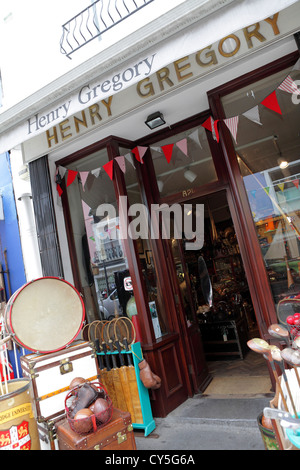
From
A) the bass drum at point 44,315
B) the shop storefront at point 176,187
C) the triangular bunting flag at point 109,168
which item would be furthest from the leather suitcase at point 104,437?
the triangular bunting flag at point 109,168

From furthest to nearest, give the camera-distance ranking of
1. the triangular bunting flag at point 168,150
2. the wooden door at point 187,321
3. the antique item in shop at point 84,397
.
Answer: the wooden door at point 187,321, the triangular bunting flag at point 168,150, the antique item in shop at point 84,397

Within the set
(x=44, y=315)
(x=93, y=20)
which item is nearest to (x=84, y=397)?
(x=44, y=315)

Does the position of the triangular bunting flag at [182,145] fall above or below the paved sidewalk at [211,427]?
above

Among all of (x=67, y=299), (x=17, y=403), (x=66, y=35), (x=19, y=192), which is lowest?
(x=17, y=403)

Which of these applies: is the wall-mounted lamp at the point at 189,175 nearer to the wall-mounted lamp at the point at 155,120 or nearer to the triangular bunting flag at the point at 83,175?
the wall-mounted lamp at the point at 155,120

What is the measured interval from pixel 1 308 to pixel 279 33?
4599 millimetres

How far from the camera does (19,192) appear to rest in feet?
14.7

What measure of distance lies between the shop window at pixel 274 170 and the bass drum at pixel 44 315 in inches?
75.9

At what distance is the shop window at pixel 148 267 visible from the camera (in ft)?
12.2

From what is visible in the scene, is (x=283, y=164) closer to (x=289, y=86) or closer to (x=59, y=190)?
(x=289, y=86)

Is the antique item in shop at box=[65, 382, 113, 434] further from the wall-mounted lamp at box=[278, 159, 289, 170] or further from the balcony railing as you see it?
the balcony railing
